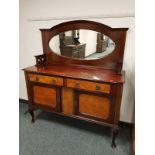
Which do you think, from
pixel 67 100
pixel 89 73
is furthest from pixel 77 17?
pixel 67 100

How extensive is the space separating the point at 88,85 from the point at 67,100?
0.39 meters

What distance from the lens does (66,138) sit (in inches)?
78.7

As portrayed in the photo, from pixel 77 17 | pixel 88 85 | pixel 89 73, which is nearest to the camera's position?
pixel 88 85

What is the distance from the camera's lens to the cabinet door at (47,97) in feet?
6.56

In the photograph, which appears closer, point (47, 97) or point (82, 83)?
point (82, 83)

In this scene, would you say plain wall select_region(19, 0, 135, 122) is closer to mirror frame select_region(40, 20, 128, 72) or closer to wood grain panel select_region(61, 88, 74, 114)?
mirror frame select_region(40, 20, 128, 72)

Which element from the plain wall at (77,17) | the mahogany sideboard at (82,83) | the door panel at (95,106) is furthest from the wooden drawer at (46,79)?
the plain wall at (77,17)

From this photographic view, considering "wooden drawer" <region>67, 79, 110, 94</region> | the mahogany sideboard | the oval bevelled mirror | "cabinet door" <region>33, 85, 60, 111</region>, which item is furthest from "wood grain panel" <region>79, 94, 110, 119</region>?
the oval bevelled mirror

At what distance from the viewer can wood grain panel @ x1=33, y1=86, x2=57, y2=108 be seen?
2024 mm

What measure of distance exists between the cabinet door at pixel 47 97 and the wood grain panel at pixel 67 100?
3.0 inches

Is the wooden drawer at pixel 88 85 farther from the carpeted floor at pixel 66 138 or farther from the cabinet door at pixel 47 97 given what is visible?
the carpeted floor at pixel 66 138

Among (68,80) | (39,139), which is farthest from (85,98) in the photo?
(39,139)

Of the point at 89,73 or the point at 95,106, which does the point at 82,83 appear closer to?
the point at 89,73

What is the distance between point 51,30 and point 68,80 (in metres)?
0.90
